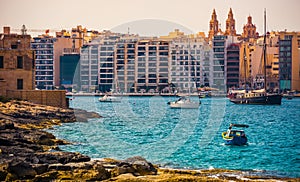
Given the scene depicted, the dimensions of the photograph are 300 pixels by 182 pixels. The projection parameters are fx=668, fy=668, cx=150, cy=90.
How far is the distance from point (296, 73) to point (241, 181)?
132 metres

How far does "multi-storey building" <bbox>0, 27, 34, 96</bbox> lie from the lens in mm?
57781

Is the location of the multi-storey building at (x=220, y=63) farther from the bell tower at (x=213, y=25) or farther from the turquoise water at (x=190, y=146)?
the turquoise water at (x=190, y=146)

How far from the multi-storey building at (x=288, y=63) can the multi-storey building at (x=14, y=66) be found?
100745 mm

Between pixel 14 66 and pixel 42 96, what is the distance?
3575mm

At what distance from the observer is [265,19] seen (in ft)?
339

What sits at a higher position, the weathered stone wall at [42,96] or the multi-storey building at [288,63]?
the multi-storey building at [288,63]

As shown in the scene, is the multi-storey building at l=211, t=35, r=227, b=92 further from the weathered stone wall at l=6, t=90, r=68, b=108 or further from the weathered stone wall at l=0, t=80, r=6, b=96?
the weathered stone wall at l=0, t=80, r=6, b=96

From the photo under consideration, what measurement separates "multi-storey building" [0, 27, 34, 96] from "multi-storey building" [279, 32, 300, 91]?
331 feet

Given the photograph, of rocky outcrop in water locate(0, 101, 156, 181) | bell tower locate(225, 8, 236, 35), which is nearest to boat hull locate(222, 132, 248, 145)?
rocky outcrop in water locate(0, 101, 156, 181)

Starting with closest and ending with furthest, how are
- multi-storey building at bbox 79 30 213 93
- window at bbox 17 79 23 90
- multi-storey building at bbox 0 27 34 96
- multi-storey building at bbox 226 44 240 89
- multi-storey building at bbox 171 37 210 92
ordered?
1. multi-storey building at bbox 0 27 34 96
2. window at bbox 17 79 23 90
3. multi-storey building at bbox 171 37 210 92
4. multi-storey building at bbox 79 30 213 93
5. multi-storey building at bbox 226 44 240 89

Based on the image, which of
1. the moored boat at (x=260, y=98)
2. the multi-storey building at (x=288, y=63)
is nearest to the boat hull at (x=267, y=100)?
the moored boat at (x=260, y=98)

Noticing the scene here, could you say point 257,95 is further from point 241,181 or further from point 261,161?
point 241,181

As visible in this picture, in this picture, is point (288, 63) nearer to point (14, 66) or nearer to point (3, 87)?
point (14, 66)

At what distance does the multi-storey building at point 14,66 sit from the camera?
5778 centimetres
